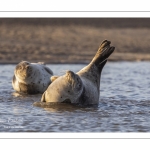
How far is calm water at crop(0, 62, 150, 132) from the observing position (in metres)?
8.84

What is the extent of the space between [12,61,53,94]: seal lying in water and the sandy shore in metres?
5.08

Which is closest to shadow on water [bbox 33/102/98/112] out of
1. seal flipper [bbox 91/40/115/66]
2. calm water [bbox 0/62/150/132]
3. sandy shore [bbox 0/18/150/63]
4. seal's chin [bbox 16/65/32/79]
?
calm water [bbox 0/62/150/132]

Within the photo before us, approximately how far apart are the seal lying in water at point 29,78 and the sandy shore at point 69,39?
5.08m

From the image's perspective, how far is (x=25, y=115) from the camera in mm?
9602

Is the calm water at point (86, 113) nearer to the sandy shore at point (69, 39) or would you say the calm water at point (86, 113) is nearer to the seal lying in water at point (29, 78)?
the seal lying in water at point (29, 78)

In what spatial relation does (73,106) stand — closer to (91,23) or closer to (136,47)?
(136,47)

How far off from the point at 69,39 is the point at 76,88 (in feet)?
37.3

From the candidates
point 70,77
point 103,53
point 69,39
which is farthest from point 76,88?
point 69,39

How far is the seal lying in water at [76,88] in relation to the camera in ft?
32.4
